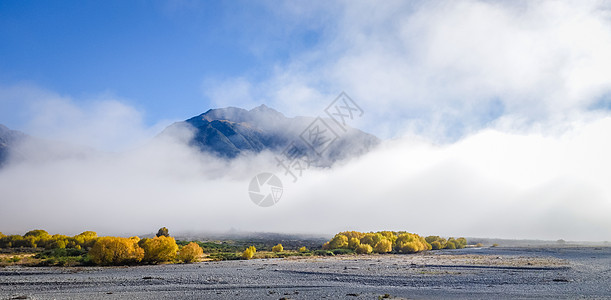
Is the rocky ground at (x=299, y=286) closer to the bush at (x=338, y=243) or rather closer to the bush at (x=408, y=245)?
the bush at (x=338, y=243)

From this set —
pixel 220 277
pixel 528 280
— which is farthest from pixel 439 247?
pixel 220 277

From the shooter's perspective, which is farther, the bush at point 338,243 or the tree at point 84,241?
the bush at point 338,243

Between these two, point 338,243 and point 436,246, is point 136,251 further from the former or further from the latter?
point 436,246

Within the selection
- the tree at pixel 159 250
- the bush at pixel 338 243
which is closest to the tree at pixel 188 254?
the tree at pixel 159 250

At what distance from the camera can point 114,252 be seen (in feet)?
167

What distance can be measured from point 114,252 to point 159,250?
22.0 feet

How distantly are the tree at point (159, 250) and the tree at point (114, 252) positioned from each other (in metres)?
1.68

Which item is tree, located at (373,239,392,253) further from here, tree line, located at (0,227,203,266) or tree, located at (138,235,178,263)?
tree, located at (138,235,178,263)

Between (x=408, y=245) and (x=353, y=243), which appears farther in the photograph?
(x=353, y=243)

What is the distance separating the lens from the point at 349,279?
115 ft

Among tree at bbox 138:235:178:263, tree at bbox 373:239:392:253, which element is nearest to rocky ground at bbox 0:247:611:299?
tree at bbox 138:235:178:263

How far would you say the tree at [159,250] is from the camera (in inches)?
2159

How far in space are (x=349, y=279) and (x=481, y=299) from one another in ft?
46.9

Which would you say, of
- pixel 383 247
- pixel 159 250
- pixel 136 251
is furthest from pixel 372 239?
pixel 136 251
